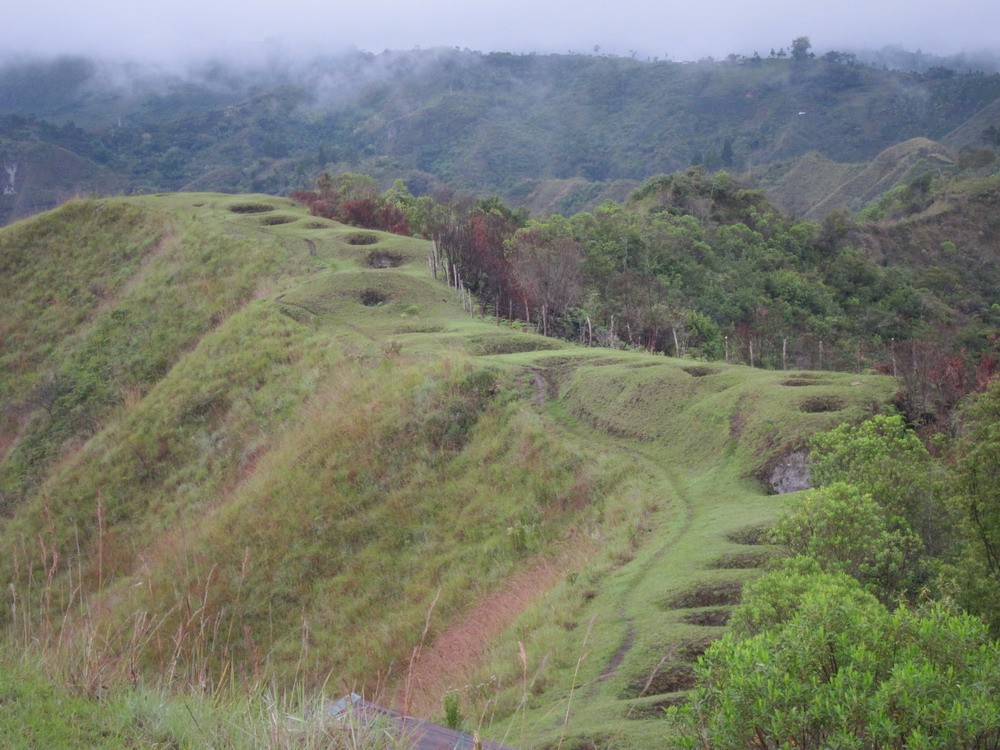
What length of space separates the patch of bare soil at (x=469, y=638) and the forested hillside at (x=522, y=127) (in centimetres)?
7645

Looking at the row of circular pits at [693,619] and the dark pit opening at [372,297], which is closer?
Answer: the row of circular pits at [693,619]

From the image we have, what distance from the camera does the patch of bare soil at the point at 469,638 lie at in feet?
28.4

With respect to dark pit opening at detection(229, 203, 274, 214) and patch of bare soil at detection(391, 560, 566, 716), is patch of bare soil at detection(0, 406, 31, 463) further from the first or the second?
patch of bare soil at detection(391, 560, 566, 716)

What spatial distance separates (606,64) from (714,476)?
15864 centimetres

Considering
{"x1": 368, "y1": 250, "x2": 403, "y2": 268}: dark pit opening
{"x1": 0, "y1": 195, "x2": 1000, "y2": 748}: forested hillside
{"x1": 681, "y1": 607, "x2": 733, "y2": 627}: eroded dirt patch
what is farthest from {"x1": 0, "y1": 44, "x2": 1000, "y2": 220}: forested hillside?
{"x1": 681, "y1": 607, "x2": 733, "y2": 627}: eroded dirt patch

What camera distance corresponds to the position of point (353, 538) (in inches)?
587

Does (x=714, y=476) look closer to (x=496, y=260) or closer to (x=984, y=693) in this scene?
(x=984, y=693)

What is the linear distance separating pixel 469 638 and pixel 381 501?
552cm

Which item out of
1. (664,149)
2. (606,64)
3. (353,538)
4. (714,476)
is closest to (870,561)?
(714,476)

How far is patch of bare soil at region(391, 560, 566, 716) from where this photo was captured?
340 inches

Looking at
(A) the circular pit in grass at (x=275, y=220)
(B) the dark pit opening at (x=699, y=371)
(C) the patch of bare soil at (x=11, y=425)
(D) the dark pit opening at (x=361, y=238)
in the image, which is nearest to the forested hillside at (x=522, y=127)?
(A) the circular pit in grass at (x=275, y=220)

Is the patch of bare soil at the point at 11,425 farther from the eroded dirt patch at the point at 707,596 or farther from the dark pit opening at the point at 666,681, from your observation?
the dark pit opening at the point at 666,681

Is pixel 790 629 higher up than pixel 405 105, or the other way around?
pixel 405 105

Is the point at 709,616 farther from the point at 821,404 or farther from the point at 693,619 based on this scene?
the point at 821,404
